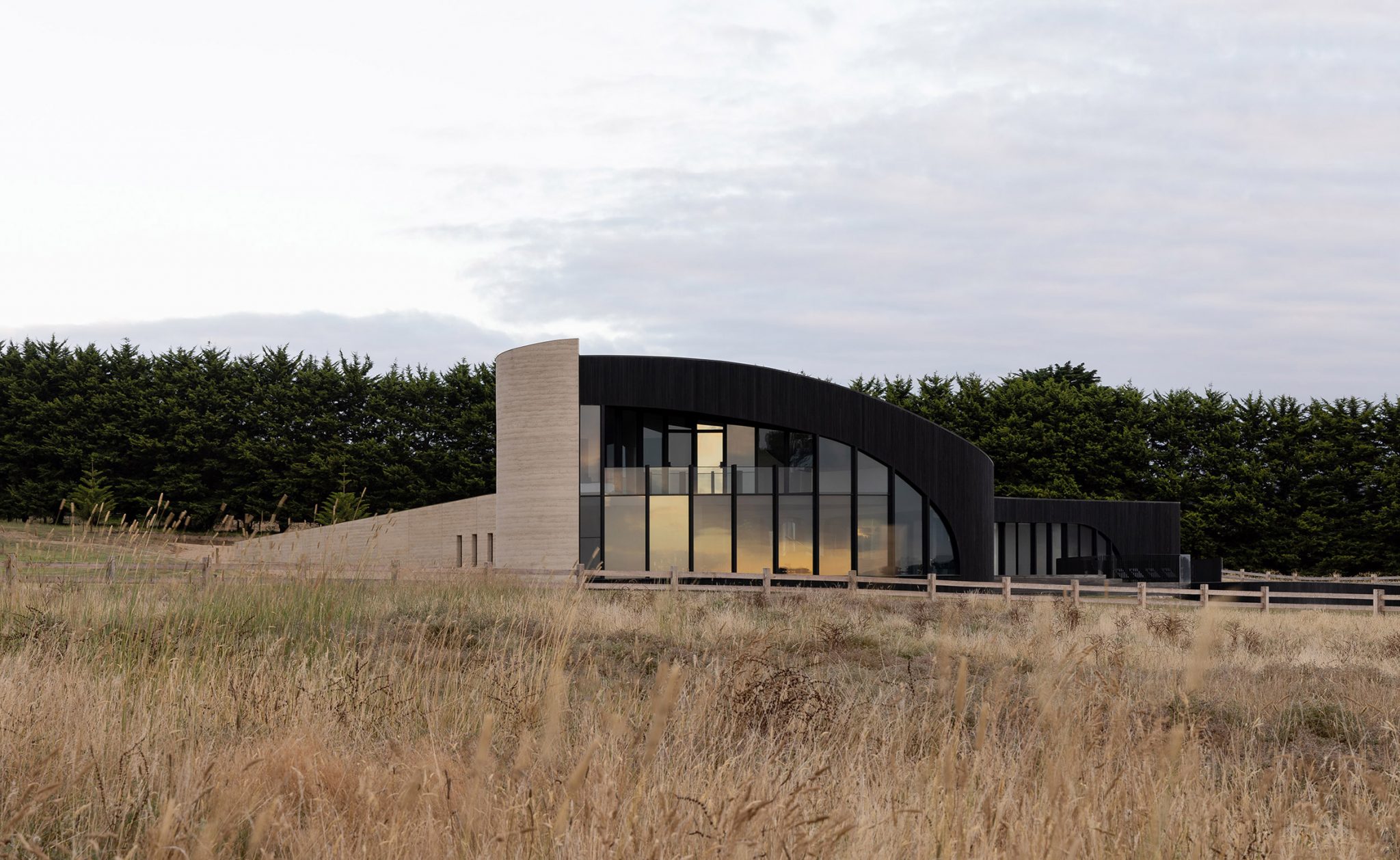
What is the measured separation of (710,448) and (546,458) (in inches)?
176

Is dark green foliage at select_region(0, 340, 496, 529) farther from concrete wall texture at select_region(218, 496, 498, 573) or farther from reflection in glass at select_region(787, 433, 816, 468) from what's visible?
reflection in glass at select_region(787, 433, 816, 468)

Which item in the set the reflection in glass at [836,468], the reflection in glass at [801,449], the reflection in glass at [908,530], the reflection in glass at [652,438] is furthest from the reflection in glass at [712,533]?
the reflection in glass at [908,530]

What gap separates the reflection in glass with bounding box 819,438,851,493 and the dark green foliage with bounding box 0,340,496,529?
24.4 metres

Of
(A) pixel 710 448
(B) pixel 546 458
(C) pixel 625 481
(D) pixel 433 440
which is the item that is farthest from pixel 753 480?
(D) pixel 433 440

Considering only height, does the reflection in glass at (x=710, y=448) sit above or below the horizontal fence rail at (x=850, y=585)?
above

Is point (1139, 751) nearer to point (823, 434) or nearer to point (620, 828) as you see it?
point (620, 828)

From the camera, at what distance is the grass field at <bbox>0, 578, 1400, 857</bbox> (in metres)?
3.03

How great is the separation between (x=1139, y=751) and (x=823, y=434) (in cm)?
2278

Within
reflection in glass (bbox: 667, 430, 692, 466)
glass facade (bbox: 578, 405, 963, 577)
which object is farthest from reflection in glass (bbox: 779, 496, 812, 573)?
reflection in glass (bbox: 667, 430, 692, 466)

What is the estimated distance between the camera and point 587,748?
320 centimetres

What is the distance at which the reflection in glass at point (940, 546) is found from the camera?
2716cm

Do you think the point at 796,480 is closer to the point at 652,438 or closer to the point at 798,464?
the point at 798,464

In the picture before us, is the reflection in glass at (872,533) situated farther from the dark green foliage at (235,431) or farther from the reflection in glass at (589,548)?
the dark green foliage at (235,431)

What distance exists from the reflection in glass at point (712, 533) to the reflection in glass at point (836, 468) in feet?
8.55
